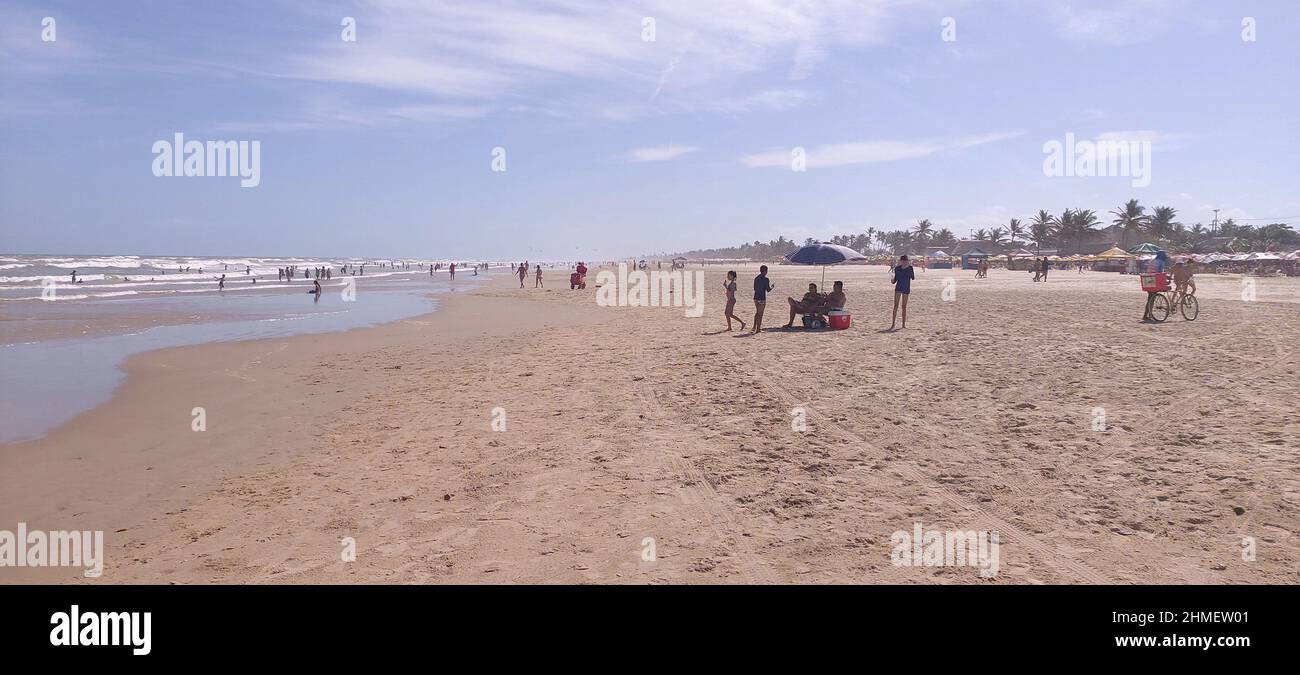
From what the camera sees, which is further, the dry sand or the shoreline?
the shoreline

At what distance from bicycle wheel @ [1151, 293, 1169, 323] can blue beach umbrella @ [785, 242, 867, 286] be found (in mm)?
8209

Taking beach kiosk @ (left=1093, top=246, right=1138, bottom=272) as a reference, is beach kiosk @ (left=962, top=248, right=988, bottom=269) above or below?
above

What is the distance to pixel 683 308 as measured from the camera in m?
26.5

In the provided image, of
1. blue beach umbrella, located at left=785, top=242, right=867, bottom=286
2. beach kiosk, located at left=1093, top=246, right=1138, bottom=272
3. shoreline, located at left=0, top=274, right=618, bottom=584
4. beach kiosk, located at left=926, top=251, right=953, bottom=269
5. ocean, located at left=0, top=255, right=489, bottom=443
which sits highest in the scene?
beach kiosk, located at left=926, top=251, right=953, bottom=269

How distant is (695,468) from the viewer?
648 cm

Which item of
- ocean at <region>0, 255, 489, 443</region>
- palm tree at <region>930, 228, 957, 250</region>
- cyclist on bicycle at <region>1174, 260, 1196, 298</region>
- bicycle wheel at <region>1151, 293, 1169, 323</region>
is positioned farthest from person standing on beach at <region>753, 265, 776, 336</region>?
palm tree at <region>930, 228, 957, 250</region>

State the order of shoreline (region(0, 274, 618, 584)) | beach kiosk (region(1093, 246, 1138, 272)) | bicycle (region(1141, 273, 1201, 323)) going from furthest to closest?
1. beach kiosk (region(1093, 246, 1138, 272))
2. bicycle (region(1141, 273, 1201, 323))
3. shoreline (region(0, 274, 618, 584))

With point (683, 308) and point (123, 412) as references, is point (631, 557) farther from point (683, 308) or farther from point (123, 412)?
point (683, 308)

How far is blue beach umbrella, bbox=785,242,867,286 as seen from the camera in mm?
17266

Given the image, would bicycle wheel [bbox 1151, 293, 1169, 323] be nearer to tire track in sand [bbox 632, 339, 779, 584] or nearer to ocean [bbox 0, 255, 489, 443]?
tire track in sand [bbox 632, 339, 779, 584]

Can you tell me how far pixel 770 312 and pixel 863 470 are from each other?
55.5ft
